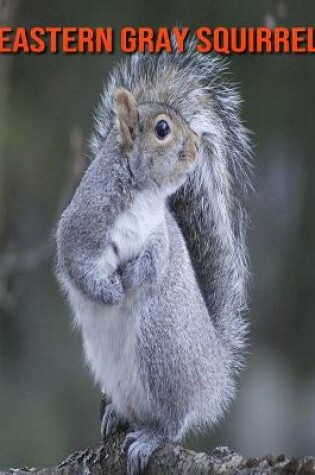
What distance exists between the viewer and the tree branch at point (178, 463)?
2.14 m

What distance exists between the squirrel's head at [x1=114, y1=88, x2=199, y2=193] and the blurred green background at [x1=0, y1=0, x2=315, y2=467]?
1743 millimetres

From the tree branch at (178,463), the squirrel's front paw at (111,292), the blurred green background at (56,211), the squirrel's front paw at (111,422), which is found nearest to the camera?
the tree branch at (178,463)

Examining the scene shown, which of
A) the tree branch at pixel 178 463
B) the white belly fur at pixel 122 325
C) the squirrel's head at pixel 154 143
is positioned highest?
the squirrel's head at pixel 154 143

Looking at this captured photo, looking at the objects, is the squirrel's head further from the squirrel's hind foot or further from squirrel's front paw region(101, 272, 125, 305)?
the squirrel's hind foot

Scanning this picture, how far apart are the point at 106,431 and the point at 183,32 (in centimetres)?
112

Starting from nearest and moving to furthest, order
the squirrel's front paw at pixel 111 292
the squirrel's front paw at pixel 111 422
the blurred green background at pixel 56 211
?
the squirrel's front paw at pixel 111 292
the squirrel's front paw at pixel 111 422
the blurred green background at pixel 56 211

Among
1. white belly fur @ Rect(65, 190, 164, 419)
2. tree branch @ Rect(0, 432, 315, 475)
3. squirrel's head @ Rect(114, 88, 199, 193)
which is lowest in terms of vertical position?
tree branch @ Rect(0, 432, 315, 475)

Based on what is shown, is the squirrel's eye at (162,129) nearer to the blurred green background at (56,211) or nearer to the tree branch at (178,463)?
the tree branch at (178,463)

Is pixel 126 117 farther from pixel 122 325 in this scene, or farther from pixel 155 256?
pixel 122 325

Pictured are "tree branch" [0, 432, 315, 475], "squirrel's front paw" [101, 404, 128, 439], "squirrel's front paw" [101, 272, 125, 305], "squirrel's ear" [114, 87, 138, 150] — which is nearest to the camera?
"tree branch" [0, 432, 315, 475]

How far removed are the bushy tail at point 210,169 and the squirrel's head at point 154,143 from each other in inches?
5.2

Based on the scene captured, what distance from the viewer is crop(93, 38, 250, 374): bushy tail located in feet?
9.12

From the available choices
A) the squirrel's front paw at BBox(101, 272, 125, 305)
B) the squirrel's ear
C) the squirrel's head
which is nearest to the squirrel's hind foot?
the squirrel's front paw at BBox(101, 272, 125, 305)

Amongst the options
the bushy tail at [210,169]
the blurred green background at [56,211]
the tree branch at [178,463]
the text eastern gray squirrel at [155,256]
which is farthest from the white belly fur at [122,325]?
the blurred green background at [56,211]
